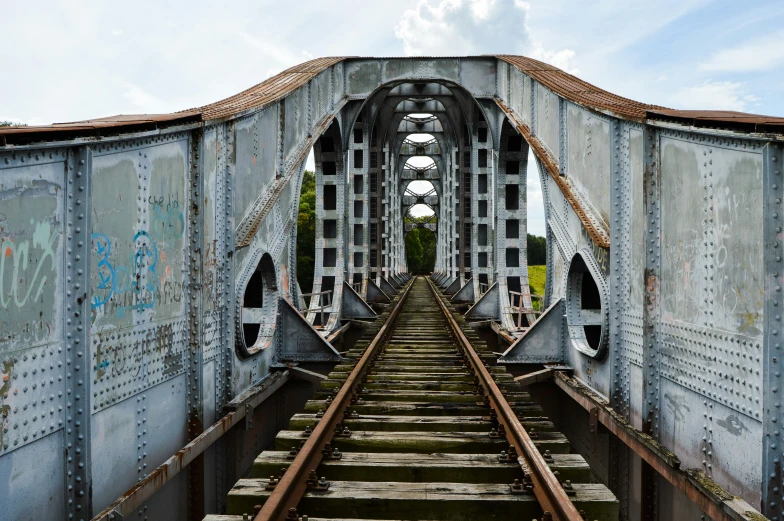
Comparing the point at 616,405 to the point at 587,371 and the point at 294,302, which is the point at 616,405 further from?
the point at 294,302

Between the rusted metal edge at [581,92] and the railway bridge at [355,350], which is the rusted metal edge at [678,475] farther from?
the rusted metal edge at [581,92]

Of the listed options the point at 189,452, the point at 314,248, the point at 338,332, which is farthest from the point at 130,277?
the point at 314,248

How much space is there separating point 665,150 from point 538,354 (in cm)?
431

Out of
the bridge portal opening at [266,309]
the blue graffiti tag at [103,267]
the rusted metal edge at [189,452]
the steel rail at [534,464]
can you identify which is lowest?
the rusted metal edge at [189,452]

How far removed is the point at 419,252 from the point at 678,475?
3625 inches

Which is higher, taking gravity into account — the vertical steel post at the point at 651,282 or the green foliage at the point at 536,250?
the green foliage at the point at 536,250

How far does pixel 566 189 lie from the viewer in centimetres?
832

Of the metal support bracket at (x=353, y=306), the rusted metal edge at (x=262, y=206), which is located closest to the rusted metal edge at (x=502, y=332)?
the metal support bracket at (x=353, y=306)

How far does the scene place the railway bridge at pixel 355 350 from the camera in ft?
12.6

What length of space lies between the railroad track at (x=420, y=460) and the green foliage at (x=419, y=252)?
85.9 metres

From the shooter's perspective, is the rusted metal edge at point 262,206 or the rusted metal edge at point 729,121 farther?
the rusted metal edge at point 262,206

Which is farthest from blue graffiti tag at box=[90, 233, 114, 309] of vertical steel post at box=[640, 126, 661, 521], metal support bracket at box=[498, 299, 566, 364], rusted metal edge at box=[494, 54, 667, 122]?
metal support bracket at box=[498, 299, 566, 364]

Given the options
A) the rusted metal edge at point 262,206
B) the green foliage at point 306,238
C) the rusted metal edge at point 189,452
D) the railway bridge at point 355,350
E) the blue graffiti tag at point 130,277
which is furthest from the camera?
the green foliage at point 306,238

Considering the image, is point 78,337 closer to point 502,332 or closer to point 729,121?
point 729,121
